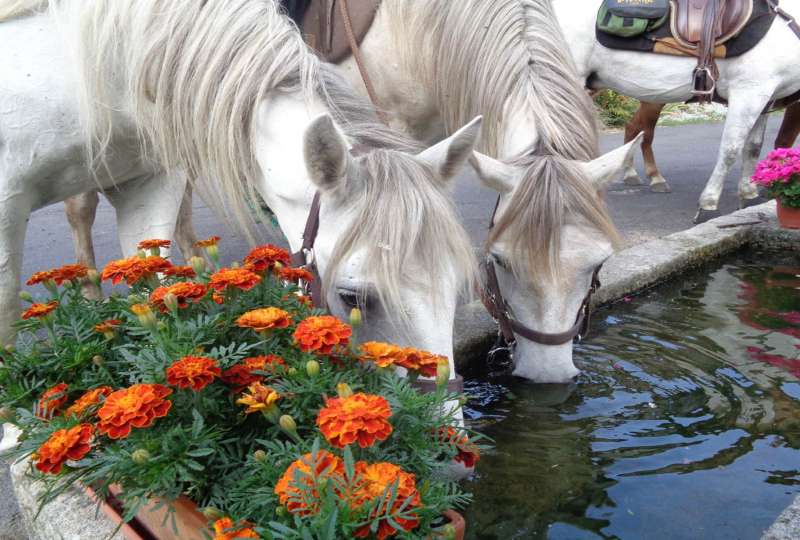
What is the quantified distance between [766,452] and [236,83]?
6.72ft

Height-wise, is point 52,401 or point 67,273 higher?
point 67,273

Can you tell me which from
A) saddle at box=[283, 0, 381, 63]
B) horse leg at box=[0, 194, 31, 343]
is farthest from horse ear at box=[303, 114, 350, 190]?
saddle at box=[283, 0, 381, 63]

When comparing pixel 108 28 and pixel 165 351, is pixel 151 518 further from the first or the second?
pixel 108 28

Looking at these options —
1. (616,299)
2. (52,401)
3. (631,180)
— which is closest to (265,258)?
(52,401)

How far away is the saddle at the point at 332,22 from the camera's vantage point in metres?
2.94

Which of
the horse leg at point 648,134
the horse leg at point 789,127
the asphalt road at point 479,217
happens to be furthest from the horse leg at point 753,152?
the horse leg at point 648,134

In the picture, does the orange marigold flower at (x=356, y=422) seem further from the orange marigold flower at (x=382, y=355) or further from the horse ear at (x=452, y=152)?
the horse ear at (x=452, y=152)

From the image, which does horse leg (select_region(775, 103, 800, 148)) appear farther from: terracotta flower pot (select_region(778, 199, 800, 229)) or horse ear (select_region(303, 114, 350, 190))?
horse ear (select_region(303, 114, 350, 190))

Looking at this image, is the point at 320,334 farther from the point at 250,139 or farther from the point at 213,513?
the point at 250,139

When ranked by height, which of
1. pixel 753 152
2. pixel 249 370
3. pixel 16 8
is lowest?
pixel 753 152

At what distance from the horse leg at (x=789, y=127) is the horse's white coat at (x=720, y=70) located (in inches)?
40.7

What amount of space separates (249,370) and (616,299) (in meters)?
2.70

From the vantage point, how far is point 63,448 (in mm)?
1057

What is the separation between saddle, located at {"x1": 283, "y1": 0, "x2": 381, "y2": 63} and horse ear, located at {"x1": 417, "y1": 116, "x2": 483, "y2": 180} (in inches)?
57.1
